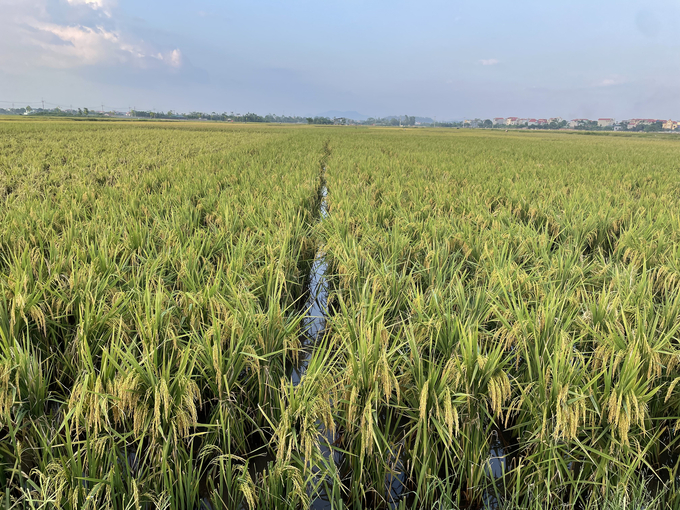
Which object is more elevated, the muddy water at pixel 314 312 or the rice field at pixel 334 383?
the rice field at pixel 334 383

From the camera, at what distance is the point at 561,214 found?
5.00 meters

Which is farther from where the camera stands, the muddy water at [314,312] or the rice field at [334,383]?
the muddy water at [314,312]

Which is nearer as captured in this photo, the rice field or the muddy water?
the rice field

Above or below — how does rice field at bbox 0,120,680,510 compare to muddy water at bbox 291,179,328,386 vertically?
above

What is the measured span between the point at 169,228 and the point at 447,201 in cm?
396

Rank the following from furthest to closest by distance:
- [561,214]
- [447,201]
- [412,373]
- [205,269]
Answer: [447,201]
[561,214]
[205,269]
[412,373]

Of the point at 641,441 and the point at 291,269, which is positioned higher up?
the point at 291,269

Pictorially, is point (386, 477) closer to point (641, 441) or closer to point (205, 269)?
point (641, 441)

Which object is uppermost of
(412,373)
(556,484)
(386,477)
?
(412,373)

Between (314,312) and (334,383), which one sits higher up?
(334,383)

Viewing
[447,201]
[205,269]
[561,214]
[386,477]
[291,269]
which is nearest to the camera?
[386,477]

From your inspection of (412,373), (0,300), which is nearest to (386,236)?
(412,373)

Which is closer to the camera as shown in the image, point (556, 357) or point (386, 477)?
point (556, 357)

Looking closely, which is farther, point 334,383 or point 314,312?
point 314,312
